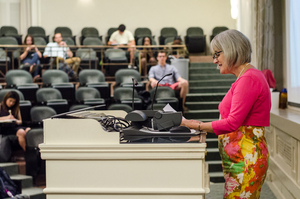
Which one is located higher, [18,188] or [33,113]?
[33,113]

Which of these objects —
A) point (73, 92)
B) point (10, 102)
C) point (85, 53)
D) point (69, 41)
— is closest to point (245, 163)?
point (10, 102)

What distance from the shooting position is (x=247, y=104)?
4.44ft

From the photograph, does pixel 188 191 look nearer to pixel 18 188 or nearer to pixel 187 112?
pixel 18 188

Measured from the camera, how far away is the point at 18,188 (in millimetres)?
3984

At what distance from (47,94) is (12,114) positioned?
2.33 ft

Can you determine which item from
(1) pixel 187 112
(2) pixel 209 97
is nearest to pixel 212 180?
(1) pixel 187 112

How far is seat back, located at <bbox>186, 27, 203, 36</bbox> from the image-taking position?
29.8 feet

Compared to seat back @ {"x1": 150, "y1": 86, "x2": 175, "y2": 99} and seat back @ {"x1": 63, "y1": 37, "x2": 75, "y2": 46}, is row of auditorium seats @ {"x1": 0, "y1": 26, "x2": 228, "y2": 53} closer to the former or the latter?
seat back @ {"x1": 63, "y1": 37, "x2": 75, "y2": 46}

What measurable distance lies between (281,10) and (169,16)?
18.9 feet

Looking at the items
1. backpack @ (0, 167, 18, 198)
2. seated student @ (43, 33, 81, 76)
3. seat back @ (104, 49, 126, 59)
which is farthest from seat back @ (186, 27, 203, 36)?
backpack @ (0, 167, 18, 198)

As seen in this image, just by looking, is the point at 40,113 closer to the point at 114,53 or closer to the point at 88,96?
the point at 88,96

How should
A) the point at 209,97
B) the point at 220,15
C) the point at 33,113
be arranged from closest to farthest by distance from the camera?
the point at 33,113, the point at 209,97, the point at 220,15

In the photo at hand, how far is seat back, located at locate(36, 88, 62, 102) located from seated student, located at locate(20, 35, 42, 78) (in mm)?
1504

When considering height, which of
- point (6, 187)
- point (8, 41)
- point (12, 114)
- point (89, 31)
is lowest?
point (6, 187)
